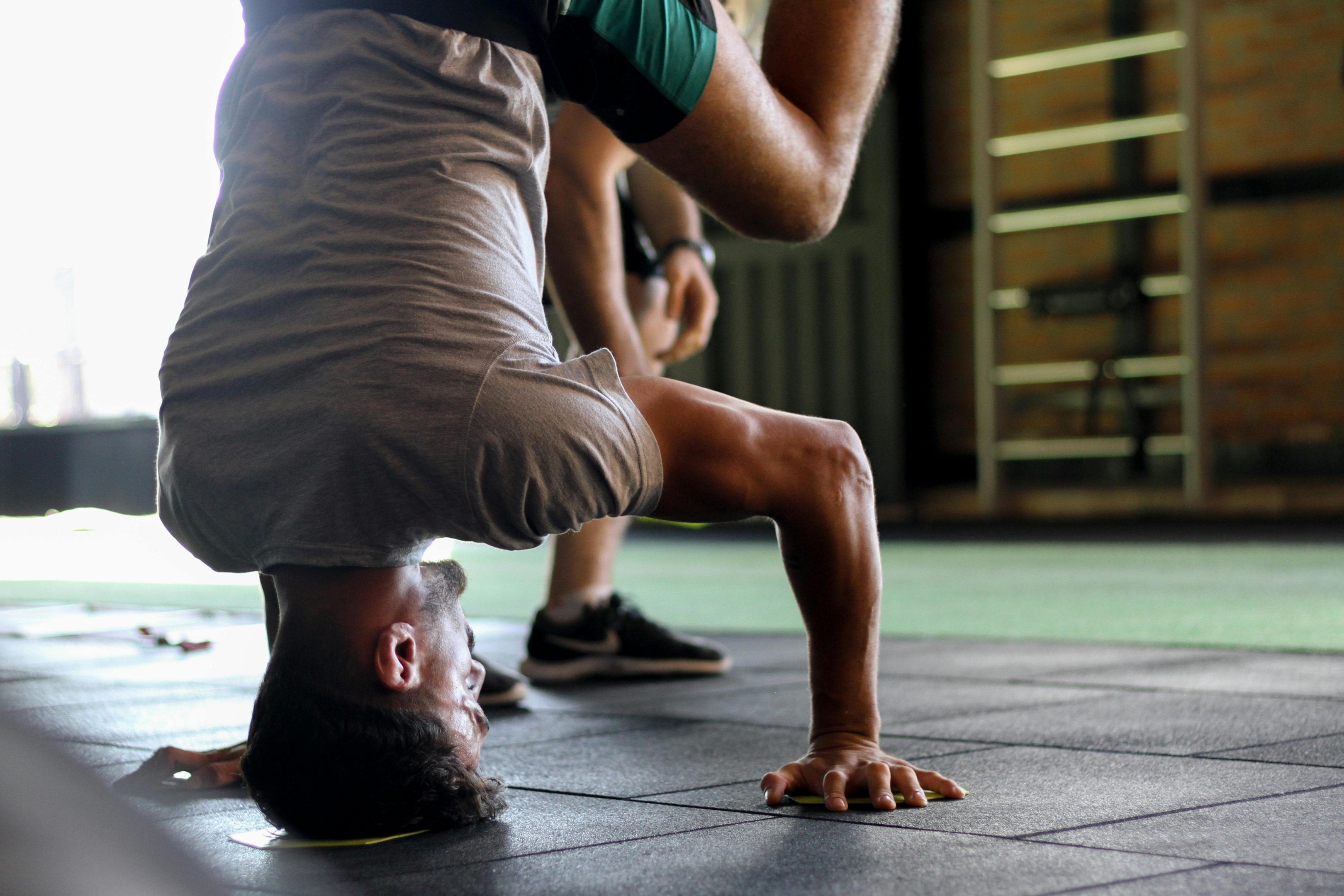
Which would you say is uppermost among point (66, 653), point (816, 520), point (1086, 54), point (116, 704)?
point (1086, 54)

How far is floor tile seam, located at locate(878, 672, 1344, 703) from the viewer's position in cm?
167

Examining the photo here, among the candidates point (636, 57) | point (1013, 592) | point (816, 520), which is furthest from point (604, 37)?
point (1013, 592)

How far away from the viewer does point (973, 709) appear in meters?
1.70

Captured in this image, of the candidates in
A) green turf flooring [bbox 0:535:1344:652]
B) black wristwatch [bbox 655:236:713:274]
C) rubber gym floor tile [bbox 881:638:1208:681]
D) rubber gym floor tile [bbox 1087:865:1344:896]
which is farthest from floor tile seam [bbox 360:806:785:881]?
green turf flooring [bbox 0:535:1344:652]

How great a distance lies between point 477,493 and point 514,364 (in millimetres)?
100

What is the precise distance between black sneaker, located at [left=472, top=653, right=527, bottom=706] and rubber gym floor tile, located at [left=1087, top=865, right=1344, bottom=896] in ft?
3.51

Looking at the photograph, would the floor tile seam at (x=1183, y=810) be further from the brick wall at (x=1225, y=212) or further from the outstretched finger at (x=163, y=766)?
the brick wall at (x=1225, y=212)

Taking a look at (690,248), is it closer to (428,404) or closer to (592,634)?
(592,634)

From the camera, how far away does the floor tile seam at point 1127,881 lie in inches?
34.2

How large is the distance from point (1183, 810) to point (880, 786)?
231 millimetres

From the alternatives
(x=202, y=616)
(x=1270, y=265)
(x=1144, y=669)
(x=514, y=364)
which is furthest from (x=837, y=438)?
(x=1270, y=265)

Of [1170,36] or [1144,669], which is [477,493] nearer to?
[1144,669]

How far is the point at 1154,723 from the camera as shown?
1.52 metres

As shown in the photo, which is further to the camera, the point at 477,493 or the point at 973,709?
the point at 973,709
